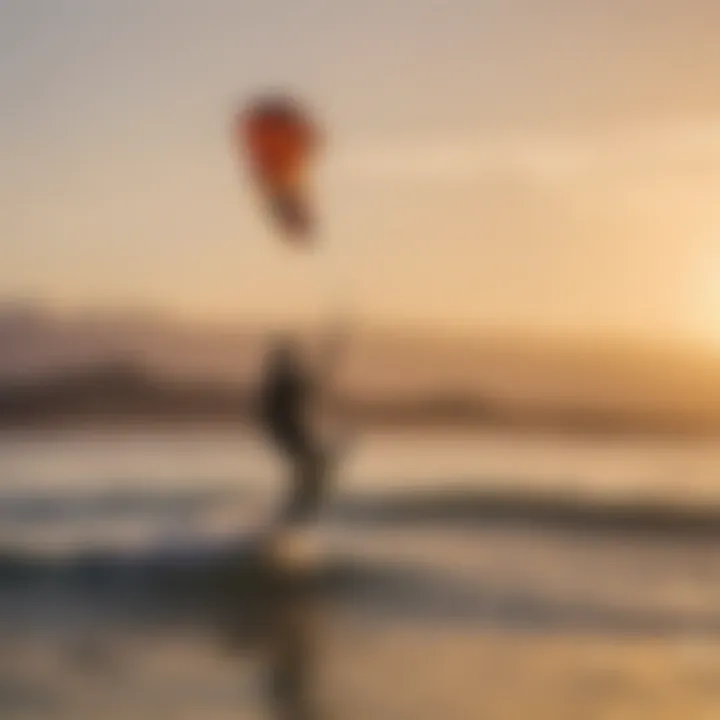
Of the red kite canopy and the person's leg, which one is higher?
the red kite canopy

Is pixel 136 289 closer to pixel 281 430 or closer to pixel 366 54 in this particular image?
pixel 281 430

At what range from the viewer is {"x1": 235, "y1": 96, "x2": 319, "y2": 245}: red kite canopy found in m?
1.14

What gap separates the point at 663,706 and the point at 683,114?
0.56m

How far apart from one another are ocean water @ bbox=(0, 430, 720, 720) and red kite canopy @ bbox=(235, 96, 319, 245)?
0.74 ft

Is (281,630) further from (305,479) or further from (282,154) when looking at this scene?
(282,154)

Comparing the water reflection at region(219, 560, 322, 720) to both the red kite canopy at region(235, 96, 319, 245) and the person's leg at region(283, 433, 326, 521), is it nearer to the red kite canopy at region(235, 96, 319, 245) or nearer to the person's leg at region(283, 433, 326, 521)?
the person's leg at region(283, 433, 326, 521)

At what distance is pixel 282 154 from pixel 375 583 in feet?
1.40

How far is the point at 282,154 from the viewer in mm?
1146

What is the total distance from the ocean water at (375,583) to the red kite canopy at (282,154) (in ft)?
0.74

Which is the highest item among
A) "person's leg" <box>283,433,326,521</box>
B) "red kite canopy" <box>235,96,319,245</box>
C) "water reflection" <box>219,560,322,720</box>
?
"red kite canopy" <box>235,96,319,245</box>

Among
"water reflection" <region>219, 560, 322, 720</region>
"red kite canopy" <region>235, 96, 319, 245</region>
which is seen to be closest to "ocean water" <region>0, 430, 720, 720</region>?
"water reflection" <region>219, 560, 322, 720</region>

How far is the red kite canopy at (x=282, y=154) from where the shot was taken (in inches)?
45.0

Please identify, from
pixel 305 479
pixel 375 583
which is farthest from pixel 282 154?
pixel 375 583

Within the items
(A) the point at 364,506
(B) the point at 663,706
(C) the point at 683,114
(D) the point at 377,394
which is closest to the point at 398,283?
(D) the point at 377,394
